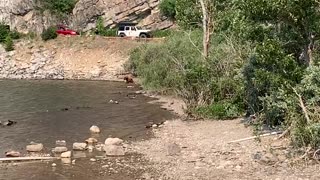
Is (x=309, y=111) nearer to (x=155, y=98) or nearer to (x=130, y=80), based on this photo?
(x=155, y=98)

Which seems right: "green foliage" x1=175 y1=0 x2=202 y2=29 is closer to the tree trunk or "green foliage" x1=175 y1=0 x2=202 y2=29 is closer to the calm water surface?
the tree trunk

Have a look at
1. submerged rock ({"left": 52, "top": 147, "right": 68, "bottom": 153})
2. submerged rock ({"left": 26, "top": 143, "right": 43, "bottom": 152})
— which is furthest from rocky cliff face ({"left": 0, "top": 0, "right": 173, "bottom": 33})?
submerged rock ({"left": 52, "top": 147, "right": 68, "bottom": 153})

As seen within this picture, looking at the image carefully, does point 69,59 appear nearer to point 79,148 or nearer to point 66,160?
point 79,148

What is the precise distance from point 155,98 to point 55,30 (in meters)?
32.5

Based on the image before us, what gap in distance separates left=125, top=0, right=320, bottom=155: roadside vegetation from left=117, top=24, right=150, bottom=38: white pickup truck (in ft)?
101

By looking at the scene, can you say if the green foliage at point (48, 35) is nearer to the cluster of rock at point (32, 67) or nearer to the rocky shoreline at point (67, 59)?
the rocky shoreline at point (67, 59)

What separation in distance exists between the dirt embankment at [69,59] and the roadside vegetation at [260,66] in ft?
81.8

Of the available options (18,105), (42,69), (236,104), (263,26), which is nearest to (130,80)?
(42,69)

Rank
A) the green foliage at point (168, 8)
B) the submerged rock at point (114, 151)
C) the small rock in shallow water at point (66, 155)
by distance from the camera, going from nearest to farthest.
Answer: the small rock in shallow water at point (66, 155) → the submerged rock at point (114, 151) → the green foliage at point (168, 8)

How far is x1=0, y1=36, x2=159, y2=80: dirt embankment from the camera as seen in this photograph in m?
61.8

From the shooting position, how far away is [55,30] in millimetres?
70125

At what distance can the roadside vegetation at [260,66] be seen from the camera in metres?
19.4

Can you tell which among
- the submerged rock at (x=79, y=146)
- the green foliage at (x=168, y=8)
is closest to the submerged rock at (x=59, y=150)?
the submerged rock at (x=79, y=146)

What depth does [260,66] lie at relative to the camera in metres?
23.2
